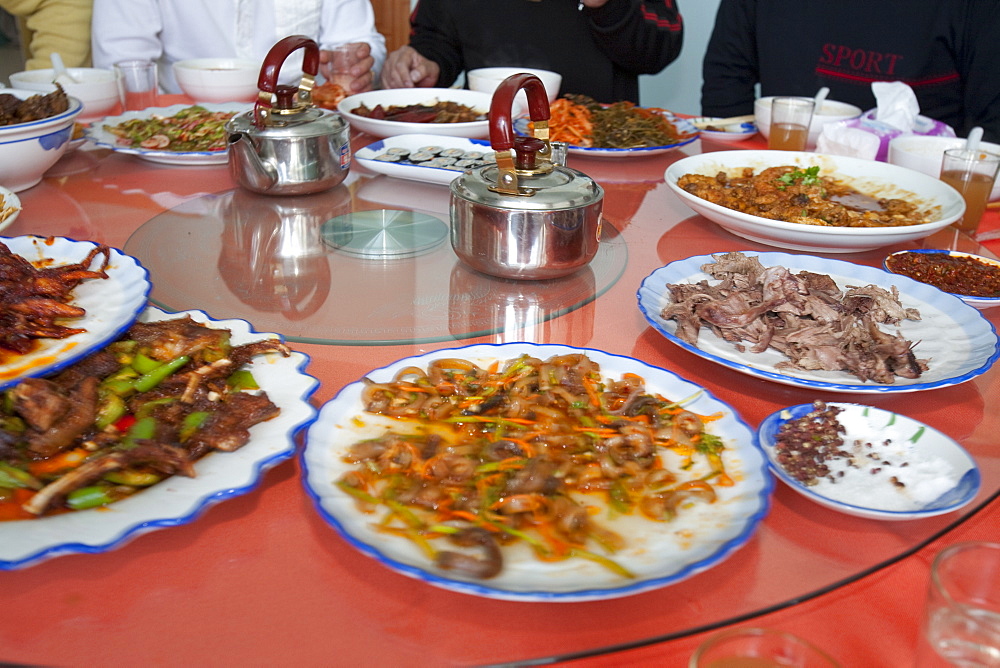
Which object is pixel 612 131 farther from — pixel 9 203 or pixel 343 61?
pixel 9 203

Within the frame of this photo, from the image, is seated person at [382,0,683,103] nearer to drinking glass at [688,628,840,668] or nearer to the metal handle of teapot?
the metal handle of teapot

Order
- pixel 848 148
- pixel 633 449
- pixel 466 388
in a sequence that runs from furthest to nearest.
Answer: pixel 848 148, pixel 466 388, pixel 633 449

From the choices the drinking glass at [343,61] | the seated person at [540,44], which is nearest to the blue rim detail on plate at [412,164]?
the drinking glass at [343,61]

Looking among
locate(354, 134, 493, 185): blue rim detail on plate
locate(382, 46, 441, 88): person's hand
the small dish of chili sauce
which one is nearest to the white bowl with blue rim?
locate(354, 134, 493, 185): blue rim detail on plate

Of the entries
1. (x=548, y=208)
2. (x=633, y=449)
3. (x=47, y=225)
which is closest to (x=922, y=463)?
(x=633, y=449)

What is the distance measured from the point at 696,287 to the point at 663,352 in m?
0.15

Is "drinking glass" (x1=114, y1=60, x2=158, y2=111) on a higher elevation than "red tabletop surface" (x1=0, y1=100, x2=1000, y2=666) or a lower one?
higher

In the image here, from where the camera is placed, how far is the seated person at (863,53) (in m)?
3.11

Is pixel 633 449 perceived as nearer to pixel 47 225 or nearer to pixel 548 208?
pixel 548 208

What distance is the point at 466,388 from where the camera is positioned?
102cm

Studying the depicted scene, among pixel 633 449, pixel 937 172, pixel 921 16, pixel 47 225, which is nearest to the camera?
pixel 633 449

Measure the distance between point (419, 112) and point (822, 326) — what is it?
5.10 feet

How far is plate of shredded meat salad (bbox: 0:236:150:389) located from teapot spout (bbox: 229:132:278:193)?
0.51 metres

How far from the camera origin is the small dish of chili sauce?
4.59ft
